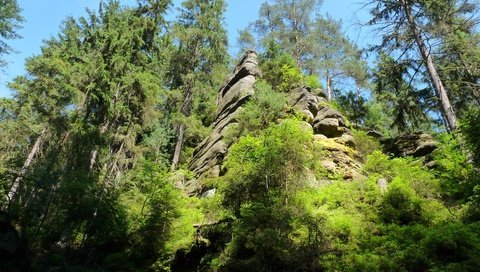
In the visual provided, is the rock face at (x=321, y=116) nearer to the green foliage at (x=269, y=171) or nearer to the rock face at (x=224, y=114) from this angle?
the rock face at (x=224, y=114)

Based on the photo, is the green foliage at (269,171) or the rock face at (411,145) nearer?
the green foliage at (269,171)

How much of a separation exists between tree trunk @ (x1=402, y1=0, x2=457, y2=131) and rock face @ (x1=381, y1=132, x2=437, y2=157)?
1.57 metres

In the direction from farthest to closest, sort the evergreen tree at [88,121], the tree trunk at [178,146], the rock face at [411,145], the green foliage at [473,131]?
the tree trunk at [178,146] < the rock face at [411,145] < the evergreen tree at [88,121] < the green foliage at [473,131]

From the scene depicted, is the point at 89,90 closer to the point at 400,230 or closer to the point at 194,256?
the point at 194,256

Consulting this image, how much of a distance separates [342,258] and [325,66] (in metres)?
21.0

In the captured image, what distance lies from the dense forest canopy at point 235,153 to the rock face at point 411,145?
7cm

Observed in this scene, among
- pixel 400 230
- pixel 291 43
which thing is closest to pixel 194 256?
pixel 400 230

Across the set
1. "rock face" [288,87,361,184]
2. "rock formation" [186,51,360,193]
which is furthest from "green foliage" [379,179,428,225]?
"rock formation" [186,51,360,193]

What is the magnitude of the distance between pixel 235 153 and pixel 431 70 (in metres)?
10.2

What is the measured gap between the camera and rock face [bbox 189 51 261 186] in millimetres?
17500

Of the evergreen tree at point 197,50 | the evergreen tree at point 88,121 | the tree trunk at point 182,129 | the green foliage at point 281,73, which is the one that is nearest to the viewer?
the evergreen tree at point 88,121

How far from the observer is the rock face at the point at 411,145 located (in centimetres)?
1625

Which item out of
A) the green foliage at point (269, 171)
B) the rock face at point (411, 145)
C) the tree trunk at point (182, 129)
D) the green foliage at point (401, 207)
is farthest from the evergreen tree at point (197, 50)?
the green foliage at point (401, 207)

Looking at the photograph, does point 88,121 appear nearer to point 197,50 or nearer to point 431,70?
point 197,50
